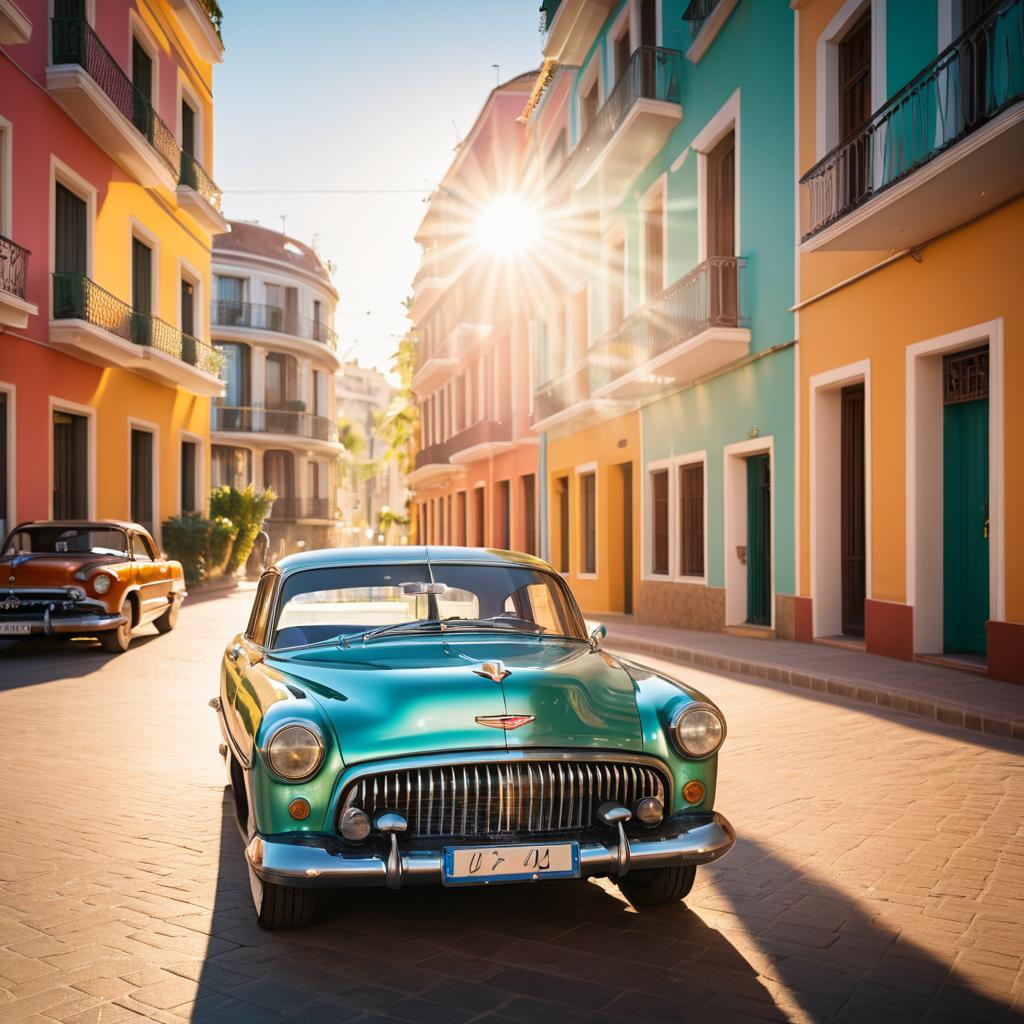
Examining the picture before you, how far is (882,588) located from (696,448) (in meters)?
6.00

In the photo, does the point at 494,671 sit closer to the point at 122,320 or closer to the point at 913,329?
the point at 913,329

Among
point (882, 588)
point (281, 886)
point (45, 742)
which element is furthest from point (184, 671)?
point (281, 886)

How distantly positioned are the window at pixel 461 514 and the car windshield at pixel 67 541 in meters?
24.8

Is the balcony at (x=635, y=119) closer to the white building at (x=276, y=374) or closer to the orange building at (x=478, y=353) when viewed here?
the orange building at (x=478, y=353)

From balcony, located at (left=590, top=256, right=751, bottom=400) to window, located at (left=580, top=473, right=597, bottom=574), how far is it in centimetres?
416

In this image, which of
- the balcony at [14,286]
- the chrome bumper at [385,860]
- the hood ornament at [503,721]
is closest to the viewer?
the chrome bumper at [385,860]

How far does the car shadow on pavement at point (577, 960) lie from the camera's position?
3283 mm

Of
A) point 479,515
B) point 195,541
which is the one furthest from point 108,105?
point 479,515

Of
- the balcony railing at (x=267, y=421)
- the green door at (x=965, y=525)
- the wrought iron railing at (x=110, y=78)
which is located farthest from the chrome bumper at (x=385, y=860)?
the balcony railing at (x=267, y=421)

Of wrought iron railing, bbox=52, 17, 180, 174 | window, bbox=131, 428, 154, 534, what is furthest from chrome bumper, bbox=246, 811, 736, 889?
window, bbox=131, 428, 154, 534

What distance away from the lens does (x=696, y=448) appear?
17.4 m

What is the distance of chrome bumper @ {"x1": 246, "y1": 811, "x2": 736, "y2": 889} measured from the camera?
141 inches

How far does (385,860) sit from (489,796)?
407 millimetres

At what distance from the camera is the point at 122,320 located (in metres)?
20.1
